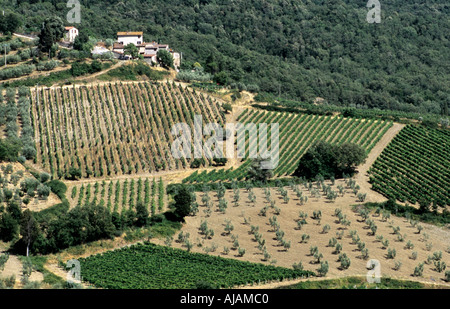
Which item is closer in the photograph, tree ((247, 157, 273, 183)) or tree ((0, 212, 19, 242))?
tree ((0, 212, 19, 242))

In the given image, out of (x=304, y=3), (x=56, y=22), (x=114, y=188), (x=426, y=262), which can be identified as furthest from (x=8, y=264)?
(x=304, y=3)

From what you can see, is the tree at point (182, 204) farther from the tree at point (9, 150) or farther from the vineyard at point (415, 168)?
the vineyard at point (415, 168)

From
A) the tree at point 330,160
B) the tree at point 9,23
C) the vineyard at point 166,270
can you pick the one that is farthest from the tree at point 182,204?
the tree at point 9,23

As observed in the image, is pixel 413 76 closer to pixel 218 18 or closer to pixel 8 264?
pixel 218 18

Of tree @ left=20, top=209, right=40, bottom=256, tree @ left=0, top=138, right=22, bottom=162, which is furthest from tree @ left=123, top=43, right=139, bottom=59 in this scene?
tree @ left=20, top=209, right=40, bottom=256

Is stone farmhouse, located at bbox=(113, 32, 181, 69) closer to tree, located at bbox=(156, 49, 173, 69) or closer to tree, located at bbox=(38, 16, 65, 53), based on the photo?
tree, located at bbox=(156, 49, 173, 69)

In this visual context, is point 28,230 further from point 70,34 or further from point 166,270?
point 70,34
